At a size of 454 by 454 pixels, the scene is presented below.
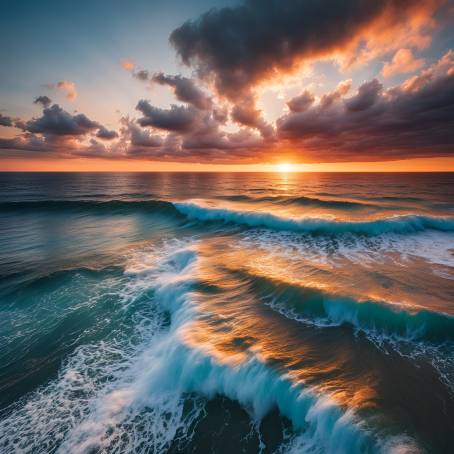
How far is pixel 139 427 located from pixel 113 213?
944 inches

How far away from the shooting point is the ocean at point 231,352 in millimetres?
3580

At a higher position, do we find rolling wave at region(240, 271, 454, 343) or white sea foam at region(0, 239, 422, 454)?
rolling wave at region(240, 271, 454, 343)

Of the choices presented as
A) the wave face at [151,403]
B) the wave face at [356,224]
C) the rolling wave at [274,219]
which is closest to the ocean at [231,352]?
the wave face at [151,403]

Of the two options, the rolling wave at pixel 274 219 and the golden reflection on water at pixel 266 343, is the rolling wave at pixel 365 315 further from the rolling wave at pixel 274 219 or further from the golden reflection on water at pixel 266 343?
the rolling wave at pixel 274 219

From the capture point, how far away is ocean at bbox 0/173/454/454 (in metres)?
3.58

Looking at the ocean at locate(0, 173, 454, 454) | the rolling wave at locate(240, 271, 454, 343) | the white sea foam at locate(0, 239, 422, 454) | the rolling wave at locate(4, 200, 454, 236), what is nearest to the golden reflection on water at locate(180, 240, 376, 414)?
the ocean at locate(0, 173, 454, 454)

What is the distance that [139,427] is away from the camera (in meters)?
3.82

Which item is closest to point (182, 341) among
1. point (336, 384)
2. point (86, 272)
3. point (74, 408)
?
point (74, 408)

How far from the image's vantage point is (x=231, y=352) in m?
4.92

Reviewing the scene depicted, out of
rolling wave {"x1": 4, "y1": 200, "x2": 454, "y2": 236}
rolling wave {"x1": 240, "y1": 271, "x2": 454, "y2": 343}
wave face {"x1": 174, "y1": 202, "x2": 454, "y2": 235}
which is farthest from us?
rolling wave {"x1": 4, "y1": 200, "x2": 454, "y2": 236}

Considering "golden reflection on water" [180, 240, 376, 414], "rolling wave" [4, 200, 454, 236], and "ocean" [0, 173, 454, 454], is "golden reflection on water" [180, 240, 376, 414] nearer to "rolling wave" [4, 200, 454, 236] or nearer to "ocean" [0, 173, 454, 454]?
"ocean" [0, 173, 454, 454]

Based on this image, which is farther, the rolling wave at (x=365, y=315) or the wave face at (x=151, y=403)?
the rolling wave at (x=365, y=315)

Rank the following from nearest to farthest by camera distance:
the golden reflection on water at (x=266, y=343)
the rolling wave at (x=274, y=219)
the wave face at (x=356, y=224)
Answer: the golden reflection on water at (x=266, y=343)
the wave face at (x=356, y=224)
the rolling wave at (x=274, y=219)

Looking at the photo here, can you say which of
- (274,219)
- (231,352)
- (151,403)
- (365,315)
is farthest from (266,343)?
(274,219)
